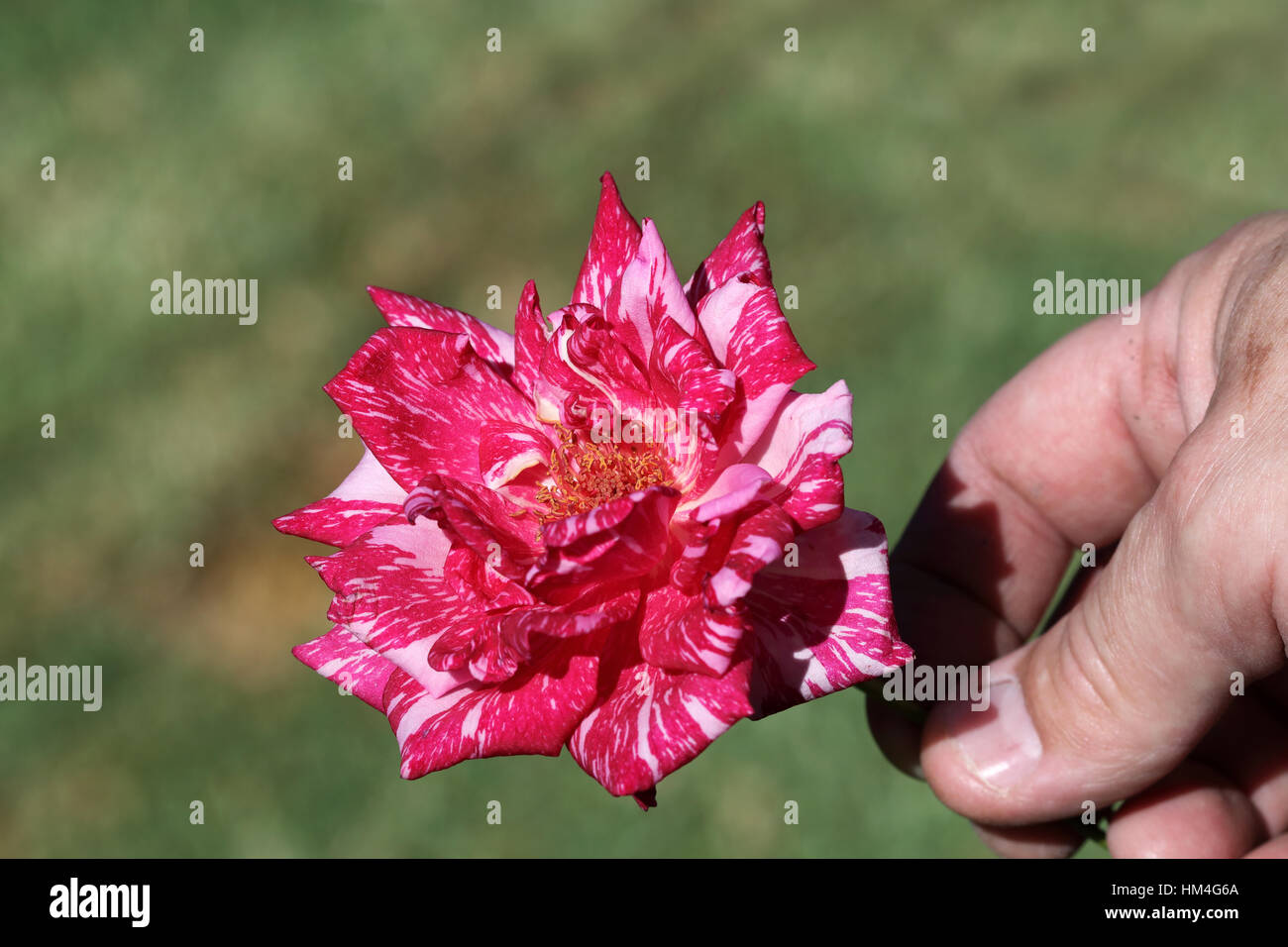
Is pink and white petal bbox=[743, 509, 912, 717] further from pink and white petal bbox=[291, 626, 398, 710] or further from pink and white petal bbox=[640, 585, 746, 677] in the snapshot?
pink and white petal bbox=[291, 626, 398, 710]

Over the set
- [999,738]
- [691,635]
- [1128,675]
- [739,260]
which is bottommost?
[999,738]

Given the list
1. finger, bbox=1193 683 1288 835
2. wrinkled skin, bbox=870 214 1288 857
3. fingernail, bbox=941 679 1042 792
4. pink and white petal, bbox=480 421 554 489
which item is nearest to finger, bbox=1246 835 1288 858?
wrinkled skin, bbox=870 214 1288 857

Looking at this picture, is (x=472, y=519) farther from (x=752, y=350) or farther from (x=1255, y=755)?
(x=1255, y=755)

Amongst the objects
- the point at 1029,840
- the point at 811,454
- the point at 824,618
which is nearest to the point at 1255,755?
the point at 1029,840

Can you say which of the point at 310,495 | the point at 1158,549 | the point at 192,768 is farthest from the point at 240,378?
the point at 1158,549

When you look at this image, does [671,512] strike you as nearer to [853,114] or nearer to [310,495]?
[310,495]

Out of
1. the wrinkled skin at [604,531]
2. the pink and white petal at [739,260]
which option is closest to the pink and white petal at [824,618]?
the wrinkled skin at [604,531]
